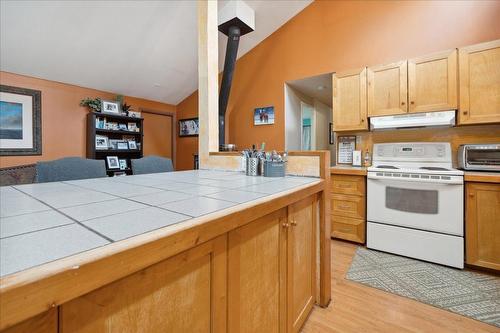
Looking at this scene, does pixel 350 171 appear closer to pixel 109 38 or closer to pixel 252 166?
pixel 252 166

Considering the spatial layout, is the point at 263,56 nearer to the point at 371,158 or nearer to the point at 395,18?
the point at 395,18

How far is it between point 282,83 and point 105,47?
8.92ft

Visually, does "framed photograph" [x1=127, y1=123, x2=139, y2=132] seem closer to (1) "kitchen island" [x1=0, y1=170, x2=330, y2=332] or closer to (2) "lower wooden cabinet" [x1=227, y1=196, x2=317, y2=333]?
(1) "kitchen island" [x1=0, y1=170, x2=330, y2=332]

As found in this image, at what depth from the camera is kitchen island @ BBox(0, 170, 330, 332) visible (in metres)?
0.37

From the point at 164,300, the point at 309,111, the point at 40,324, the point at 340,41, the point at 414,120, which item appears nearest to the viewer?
the point at 40,324

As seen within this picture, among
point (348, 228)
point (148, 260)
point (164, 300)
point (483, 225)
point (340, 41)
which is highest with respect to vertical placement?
point (340, 41)

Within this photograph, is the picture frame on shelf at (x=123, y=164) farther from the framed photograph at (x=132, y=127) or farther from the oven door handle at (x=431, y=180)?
the oven door handle at (x=431, y=180)

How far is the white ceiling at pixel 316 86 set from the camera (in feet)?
11.5

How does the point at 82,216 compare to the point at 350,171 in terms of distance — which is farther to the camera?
the point at 350,171

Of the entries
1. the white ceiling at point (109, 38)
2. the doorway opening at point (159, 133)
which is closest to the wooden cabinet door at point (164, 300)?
the white ceiling at point (109, 38)

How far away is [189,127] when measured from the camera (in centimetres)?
527

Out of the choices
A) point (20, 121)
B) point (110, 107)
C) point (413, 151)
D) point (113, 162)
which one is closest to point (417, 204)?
point (413, 151)

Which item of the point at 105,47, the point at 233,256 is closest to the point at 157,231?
the point at 233,256

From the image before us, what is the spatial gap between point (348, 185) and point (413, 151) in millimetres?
844
